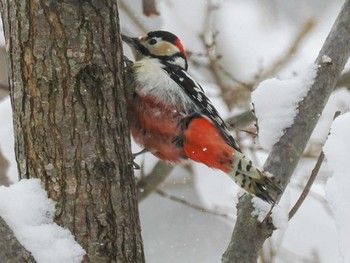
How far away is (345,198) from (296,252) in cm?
329

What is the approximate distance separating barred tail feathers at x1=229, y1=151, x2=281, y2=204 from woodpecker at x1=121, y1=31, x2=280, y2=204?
0.03 meters

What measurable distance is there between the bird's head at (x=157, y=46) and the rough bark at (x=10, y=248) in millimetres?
1426

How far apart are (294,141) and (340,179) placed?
1.19 feet

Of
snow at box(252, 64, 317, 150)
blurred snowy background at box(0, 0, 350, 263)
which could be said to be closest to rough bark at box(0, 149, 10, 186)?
blurred snowy background at box(0, 0, 350, 263)

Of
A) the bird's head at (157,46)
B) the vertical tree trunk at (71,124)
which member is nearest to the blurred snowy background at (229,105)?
the bird's head at (157,46)

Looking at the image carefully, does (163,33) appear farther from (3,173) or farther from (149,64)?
(3,173)

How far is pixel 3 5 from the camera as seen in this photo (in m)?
2.23

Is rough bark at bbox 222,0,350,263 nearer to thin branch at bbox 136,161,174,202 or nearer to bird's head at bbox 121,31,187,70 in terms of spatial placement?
bird's head at bbox 121,31,187,70

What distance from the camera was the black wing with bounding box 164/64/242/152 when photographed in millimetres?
2885

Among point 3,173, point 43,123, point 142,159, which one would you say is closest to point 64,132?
point 43,123

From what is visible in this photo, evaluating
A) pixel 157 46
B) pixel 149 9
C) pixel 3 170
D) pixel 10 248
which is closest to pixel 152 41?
pixel 157 46

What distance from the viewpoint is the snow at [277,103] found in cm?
262

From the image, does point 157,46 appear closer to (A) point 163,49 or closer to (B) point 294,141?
(A) point 163,49

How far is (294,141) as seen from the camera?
2580mm
